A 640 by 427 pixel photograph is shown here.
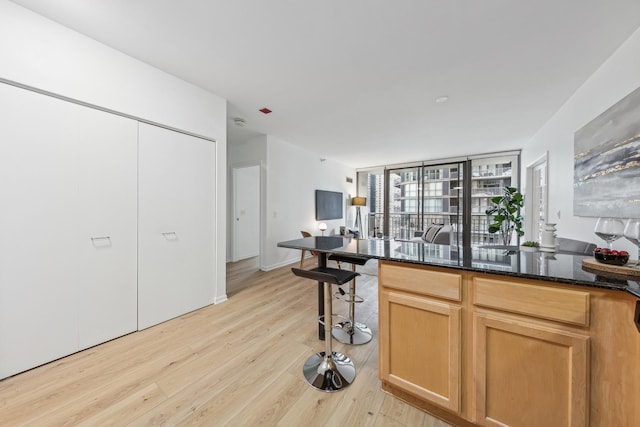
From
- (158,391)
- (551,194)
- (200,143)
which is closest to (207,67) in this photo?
(200,143)

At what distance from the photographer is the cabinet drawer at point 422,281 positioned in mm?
1219

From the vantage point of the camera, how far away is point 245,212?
5.35m

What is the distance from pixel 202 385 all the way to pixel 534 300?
6.55 ft

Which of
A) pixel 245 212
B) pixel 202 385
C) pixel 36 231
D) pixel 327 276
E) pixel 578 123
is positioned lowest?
pixel 202 385

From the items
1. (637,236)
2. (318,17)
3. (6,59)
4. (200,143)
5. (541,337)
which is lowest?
(541,337)

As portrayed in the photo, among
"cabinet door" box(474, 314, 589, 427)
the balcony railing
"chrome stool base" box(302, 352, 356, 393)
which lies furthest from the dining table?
the balcony railing

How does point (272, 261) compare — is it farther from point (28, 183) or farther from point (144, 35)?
point (144, 35)

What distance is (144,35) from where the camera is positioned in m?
1.84

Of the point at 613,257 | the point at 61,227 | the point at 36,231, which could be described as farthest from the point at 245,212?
the point at 613,257

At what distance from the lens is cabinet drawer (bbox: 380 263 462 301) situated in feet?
4.00

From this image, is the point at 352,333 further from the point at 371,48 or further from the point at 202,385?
the point at 371,48

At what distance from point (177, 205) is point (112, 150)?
71 centimetres

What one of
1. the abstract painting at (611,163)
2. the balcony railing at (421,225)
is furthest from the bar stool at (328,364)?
the balcony railing at (421,225)

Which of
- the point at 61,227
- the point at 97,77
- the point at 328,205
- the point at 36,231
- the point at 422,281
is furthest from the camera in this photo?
the point at 328,205
